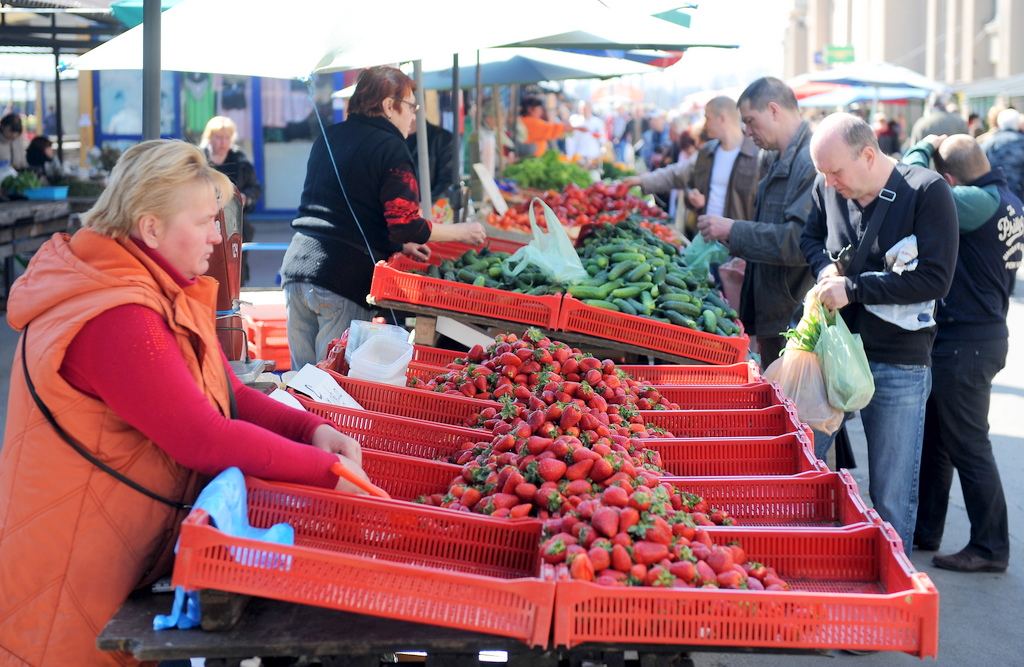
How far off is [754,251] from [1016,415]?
10.3 feet

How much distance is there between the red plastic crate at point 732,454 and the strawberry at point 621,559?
0.91 m

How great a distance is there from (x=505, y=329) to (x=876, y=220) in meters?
1.76

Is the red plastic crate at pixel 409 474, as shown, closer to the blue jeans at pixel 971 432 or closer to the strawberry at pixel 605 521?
the strawberry at pixel 605 521

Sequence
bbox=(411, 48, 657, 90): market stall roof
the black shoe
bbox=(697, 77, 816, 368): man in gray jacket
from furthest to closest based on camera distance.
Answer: bbox=(411, 48, 657, 90): market stall roof
bbox=(697, 77, 816, 368): man in gray jacket
the black shoe

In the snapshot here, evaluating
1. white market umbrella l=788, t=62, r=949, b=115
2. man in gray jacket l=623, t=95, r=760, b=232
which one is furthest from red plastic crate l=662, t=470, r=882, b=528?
white market umbrella l=788, t=62, r=949, b=115

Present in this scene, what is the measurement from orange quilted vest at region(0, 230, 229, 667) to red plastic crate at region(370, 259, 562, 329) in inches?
96.0

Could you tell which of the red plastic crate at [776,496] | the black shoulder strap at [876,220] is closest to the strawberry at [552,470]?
the red plastic crate at [776,496]

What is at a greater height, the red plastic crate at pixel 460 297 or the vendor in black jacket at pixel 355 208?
the vendor in black jacket at pixel 355 208

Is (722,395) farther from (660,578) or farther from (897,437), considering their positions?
(660,578)

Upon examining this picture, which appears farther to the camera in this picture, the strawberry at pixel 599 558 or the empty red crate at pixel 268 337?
the empty red crate at pixel 268 337

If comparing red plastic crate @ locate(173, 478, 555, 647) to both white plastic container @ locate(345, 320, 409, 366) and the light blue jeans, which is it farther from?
the light blue jeans

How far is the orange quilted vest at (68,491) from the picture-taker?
1.93 metres

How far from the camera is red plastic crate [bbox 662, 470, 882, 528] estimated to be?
2.61 meters

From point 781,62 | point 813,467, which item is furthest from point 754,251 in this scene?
point 781,62
